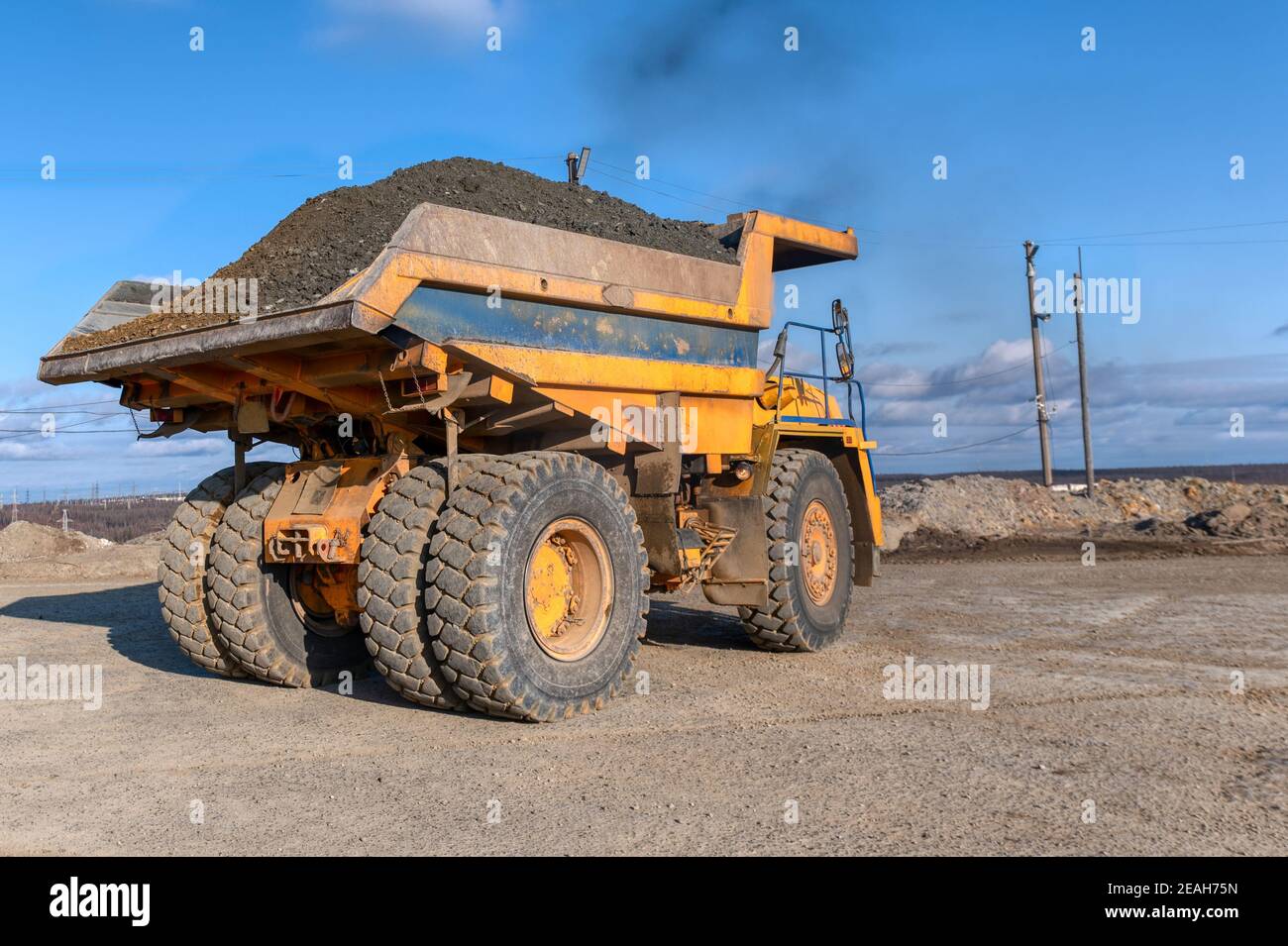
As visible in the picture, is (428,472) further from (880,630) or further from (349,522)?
(880,630)

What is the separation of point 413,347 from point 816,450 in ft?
15.5

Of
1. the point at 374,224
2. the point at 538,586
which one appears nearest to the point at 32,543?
the point at 374,224

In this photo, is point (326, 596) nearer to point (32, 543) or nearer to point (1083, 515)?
point (32, 543)

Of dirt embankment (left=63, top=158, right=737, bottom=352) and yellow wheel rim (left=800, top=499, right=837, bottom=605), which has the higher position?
Answer: dirt embankment (left=63, top=158, right=737, bottom=352)

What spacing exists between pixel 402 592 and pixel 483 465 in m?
0.89

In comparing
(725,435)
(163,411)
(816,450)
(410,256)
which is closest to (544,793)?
(410,256)

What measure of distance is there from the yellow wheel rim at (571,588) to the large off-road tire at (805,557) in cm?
212

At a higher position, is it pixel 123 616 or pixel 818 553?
pixel 818 553

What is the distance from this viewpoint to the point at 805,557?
29.3 ft

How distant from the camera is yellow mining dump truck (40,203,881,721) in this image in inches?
234

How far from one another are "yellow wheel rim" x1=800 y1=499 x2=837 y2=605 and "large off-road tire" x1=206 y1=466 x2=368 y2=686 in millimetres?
3915

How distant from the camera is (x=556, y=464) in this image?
642cm

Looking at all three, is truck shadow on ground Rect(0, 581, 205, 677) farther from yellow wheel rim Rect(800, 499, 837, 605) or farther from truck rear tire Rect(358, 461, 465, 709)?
yellow wheel rim Rect(800, 499, 837, 605)

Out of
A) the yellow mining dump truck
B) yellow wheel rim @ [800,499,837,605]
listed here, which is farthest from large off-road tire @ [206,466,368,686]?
yellow wheel rim @ [800,499,837,605]
